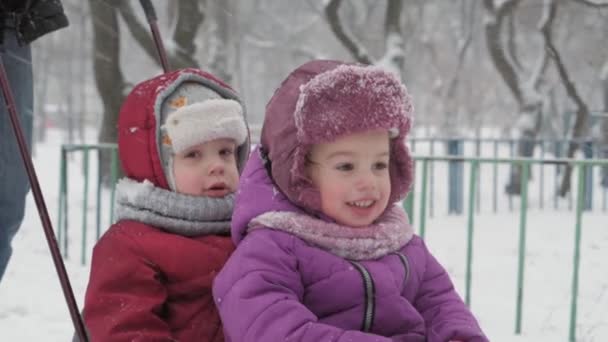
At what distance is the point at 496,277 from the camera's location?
662cm

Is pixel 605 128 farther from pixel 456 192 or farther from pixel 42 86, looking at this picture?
pixel 42 86

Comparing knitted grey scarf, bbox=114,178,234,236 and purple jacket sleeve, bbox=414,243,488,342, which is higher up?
knitted grey scarf, bbox=114,178,234,236

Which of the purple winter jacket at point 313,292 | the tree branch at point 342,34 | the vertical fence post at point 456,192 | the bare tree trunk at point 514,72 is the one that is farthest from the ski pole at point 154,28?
the bare tree trunk at point 514,72

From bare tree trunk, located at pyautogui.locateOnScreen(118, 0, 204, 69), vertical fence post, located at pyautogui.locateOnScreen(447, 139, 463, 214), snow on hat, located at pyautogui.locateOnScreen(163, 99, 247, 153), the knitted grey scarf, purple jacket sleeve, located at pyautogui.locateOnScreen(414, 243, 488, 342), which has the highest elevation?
bare tree trunk, located at pyautogui.locateOnScreen(118, 0, 204, 69)

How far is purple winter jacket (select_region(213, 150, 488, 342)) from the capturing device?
1.71 m

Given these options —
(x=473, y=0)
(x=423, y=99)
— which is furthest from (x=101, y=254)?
(x=423, y=99)

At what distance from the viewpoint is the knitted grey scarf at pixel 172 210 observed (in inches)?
83.7

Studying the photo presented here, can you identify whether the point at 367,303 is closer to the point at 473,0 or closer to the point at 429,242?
the point at 429,242

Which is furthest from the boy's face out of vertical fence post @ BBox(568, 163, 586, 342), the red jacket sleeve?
vertical fence post @ BBox(568, 163, 586, 342)

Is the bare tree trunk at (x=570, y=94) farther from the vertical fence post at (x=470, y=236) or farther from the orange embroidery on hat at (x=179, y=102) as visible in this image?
the orange embroidery on hat at (x=179, y=102)

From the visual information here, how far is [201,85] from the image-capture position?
2.36 meters

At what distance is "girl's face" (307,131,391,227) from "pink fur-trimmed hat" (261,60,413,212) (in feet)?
0.10

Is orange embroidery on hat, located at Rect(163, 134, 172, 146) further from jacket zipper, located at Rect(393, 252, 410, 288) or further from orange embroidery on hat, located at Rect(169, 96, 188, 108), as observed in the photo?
jacket zipper, located at Rect(393, 252, 410, 288)

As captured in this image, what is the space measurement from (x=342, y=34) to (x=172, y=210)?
11.2 meters
